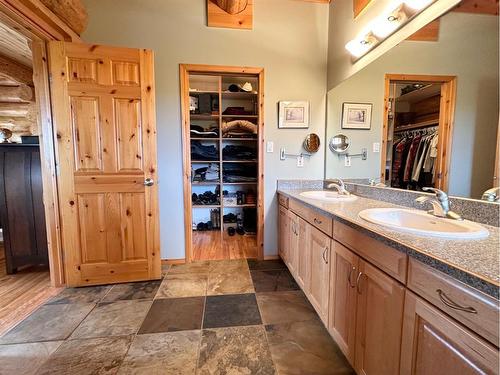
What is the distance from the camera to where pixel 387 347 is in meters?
0.90

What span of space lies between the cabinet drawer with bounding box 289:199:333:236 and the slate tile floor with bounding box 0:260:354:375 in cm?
66

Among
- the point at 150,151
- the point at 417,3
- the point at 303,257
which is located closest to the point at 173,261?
the point at 150,151

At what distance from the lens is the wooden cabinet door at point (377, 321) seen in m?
0.85

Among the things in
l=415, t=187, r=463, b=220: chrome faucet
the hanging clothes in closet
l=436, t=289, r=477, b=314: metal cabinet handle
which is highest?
the hanging clothes in closet

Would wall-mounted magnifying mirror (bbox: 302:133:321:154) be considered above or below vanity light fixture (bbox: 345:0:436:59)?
below

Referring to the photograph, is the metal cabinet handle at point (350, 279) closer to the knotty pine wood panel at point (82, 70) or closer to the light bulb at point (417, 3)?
the light bulb at point (417, 3)

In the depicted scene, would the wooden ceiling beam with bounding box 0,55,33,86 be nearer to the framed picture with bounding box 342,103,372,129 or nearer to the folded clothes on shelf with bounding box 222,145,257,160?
the folded clothes on shelf with bounding box 222,145,257,160

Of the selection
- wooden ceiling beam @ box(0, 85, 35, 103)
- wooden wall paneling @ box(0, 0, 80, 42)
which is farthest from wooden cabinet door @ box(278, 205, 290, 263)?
wooden ceiling beam @ box(0, 85, 35, 103)

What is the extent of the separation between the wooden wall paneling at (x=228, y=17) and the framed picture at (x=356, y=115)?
1.29 metres

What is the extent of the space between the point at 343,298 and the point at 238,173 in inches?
99.8

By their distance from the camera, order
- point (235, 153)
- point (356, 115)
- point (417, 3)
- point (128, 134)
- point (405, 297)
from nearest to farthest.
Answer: point (405, 297) < point (417, 3) < point (128, 134) < point (356, 115) < point (235, 153)

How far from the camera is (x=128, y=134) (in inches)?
79.4

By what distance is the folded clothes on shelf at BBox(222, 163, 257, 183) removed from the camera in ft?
11.4

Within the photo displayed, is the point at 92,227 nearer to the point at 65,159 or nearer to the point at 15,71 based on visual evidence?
the point at 65,159
